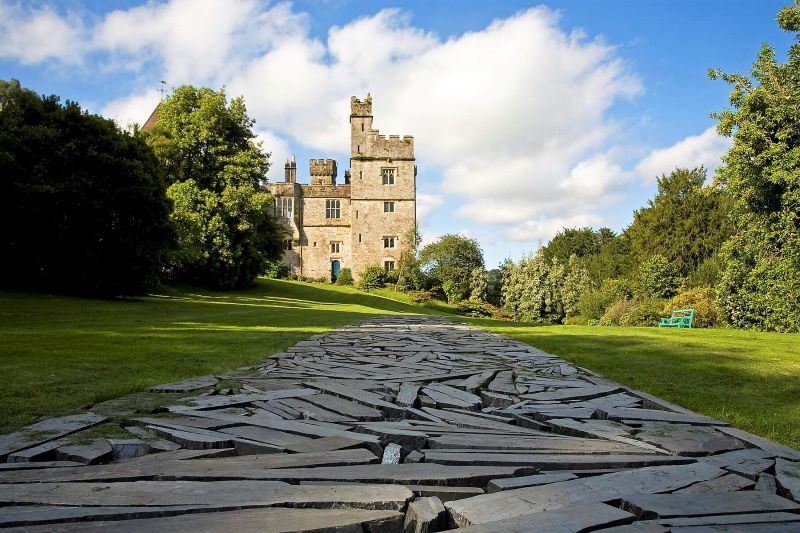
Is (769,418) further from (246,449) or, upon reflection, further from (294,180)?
(294,180)

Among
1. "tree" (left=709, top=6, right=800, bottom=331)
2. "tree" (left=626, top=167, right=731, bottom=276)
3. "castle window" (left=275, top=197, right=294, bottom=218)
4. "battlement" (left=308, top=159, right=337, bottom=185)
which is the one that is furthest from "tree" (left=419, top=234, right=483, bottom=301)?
"tree" (left=709, top=6, right=800, bottom=331)

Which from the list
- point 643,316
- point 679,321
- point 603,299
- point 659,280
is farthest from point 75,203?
point 659,280

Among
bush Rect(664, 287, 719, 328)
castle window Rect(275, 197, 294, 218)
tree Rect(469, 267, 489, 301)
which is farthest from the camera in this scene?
castle window Rect(275, 197, 294, 218)

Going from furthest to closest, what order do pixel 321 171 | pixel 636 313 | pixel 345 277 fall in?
pixel 321 171
pixel 345 277
pixel 636 313

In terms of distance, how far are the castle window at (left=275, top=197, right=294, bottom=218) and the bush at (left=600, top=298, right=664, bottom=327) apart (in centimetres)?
3404

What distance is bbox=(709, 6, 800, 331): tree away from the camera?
14.4 metres

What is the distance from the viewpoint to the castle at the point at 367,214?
4831 cm

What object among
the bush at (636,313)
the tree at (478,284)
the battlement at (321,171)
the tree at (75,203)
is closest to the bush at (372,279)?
the tree at (478,284)

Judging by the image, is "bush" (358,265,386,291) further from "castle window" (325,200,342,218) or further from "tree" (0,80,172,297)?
"tree" (0,80,172,297)

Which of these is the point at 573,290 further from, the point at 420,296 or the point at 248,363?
the point at 248,363

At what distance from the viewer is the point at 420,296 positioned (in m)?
37.6

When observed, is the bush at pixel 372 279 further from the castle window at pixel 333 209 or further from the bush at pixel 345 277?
the castle window at pixel 333 209

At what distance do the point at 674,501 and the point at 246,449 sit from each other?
72.5 inches

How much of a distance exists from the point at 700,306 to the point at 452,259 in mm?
24099
